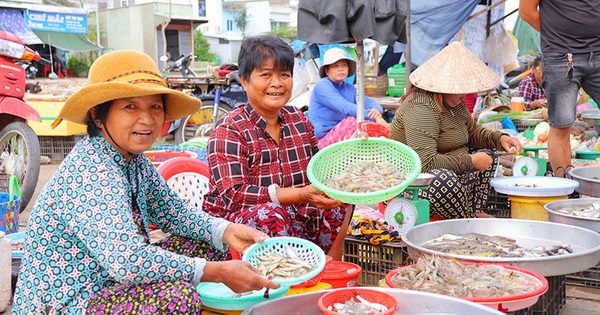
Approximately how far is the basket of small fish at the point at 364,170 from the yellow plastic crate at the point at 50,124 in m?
6.26

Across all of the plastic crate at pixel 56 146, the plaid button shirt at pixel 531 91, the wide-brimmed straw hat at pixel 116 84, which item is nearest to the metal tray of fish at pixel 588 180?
the wide-brimmed straw hat at pixel 116 84

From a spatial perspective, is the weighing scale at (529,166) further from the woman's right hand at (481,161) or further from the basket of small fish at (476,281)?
the basket of small fish at (476,281)

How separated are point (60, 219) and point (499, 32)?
886cm

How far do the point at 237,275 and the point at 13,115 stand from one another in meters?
4.58

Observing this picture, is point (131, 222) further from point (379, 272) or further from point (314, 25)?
point (314, 25)

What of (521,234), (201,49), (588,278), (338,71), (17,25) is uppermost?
(17,25)

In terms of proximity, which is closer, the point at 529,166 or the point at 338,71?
the point at 529,166

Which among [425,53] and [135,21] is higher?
[135,21]

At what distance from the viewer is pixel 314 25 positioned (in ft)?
15.1

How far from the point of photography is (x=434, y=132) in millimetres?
3668

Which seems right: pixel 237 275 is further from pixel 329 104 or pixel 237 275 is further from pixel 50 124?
pixel 50 124

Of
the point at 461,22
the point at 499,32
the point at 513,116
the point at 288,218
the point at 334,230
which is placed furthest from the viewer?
the point at 499,32

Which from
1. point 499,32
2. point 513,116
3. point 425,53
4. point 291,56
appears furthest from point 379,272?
point 499,32

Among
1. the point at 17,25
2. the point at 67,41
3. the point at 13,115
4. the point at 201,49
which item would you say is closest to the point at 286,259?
the point at 13,115
